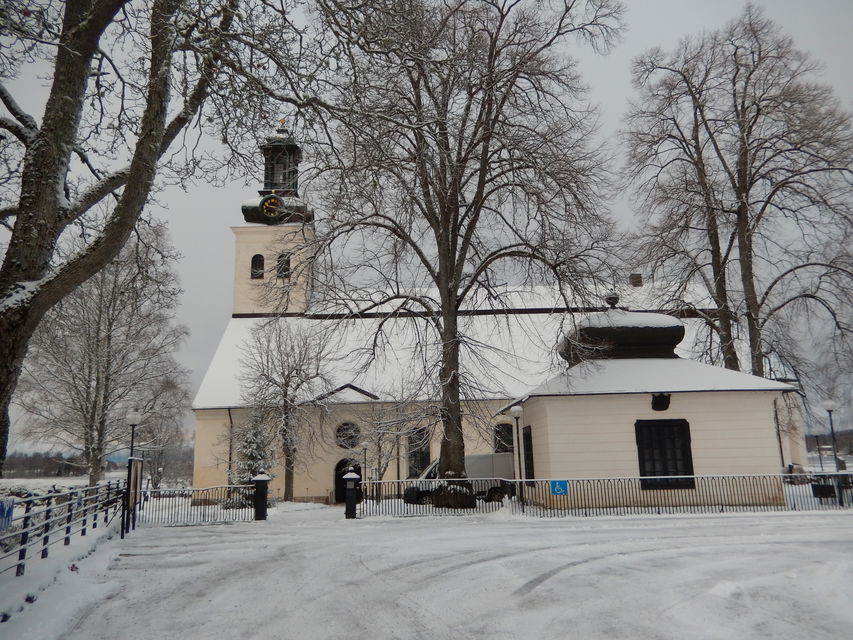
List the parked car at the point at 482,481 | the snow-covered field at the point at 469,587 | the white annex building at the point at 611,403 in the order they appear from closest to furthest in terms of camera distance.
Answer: the snow-covered field at the point at 469,587
the white annex building at the point at 611,403
the parked car at the point at 482,481

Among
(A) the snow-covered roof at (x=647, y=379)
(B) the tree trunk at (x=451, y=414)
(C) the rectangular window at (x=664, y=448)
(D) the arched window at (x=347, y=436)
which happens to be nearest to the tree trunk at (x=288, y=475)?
(D) the arched window at (x=347, y=436)

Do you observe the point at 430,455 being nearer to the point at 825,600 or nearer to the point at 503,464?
the point at 503,464

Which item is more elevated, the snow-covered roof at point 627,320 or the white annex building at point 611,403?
the snow-covered roof at point 627,320

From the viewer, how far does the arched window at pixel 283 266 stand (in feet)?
58.2

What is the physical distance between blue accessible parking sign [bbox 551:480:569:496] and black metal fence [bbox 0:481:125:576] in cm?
1085

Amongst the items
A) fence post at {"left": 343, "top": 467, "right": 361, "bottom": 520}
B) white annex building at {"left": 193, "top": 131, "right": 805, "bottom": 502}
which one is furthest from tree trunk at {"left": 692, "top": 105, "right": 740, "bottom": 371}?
fence post at {"left": 343, "top": 467, "right": 361, "bottom": 520}

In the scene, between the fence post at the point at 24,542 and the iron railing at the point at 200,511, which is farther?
the iron railing at the point at 200,511

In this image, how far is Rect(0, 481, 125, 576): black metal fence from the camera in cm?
811

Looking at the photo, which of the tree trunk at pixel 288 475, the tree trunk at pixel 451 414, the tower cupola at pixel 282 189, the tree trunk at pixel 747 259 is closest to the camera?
the tower cupola at pixel 282 189

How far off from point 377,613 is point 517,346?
3128 centimetres

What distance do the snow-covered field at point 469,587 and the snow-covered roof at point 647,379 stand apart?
17.6 ft

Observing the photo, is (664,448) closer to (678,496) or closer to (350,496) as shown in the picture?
(678,496)

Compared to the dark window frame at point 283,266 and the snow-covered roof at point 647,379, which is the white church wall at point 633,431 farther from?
the dark window frame at point 283,266

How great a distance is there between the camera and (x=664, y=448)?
1858 centimetres
